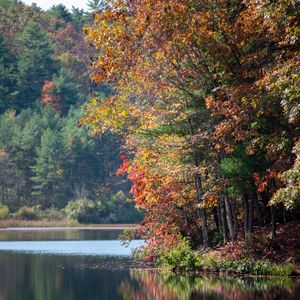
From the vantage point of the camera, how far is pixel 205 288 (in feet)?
84.8

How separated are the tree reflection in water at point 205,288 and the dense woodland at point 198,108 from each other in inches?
121

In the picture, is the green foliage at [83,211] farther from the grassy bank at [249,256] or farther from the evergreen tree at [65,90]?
the grassy bank at [249,256]

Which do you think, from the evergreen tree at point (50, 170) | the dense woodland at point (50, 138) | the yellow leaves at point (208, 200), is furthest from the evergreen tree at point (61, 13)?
the yellow leaves at point (208, 200)

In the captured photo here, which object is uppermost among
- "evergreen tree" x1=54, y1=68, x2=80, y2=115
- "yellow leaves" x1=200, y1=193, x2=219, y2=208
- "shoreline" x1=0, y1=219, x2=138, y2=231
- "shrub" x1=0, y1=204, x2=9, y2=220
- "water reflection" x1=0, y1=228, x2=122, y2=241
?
"evergreen tree" x1=54, y1=68, x2=80, y2=115

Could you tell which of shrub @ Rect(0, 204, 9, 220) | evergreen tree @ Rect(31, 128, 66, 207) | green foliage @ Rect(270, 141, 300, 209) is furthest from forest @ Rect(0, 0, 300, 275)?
evergreen tree @ Rect(31, 128, 66, 207)

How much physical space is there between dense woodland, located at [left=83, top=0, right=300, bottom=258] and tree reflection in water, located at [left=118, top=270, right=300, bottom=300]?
3073 mm

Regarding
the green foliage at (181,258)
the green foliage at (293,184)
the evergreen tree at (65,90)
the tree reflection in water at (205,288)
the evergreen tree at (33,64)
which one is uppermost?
the evergreen tree at (33,64)

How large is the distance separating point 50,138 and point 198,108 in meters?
73.9

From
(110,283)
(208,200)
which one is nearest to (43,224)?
(208,200)

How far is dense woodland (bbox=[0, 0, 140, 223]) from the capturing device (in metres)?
103

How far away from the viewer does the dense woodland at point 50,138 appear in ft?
337

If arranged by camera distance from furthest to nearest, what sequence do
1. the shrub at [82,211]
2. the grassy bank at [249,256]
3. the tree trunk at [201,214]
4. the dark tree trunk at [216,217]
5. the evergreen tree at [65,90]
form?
the evergreen tree at [65,90]
the shrub at [82,211]
the dark tree trunk at [216,217]
the tree trunk at [201,214]
the grassy bank at [249,256]

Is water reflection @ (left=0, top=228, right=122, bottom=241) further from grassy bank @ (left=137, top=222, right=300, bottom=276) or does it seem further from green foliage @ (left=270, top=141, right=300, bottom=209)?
green foliage @ (left=270, top=141, right=300, bottom=209)

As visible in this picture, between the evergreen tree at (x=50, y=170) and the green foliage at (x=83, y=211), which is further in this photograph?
the evergreen tree at (x=50, y=170)
